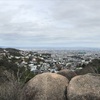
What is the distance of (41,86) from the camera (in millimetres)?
10430

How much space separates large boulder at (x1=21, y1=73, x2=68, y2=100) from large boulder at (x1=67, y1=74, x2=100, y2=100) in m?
0.42

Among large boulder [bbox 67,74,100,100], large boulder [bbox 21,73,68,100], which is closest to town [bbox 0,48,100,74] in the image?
large boulder [bbox 21,73,68,100]

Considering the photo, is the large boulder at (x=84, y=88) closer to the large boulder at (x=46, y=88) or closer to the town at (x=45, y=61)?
the large boulder at (x=46, y=88)

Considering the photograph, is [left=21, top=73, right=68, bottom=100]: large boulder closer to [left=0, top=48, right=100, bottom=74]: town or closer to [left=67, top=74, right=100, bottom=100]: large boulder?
[left=67, top=74, right=100, bottom=100]: large boulder

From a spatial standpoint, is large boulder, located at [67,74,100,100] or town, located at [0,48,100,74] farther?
town, located at [0,48,100,74]

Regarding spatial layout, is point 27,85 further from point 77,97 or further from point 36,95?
point 77,97

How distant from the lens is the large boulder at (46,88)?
1021 centimetres

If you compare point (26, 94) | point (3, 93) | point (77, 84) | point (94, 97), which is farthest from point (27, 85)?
point (94, 97)

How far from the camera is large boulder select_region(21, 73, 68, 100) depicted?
1021 cm

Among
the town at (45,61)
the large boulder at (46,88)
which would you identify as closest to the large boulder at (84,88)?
the large boulder at (46,88)

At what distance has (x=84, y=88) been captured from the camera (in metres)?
9.92

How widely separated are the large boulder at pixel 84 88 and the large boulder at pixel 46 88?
42cm

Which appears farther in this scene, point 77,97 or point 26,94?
point 26,94

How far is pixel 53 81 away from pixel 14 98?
166 cm
